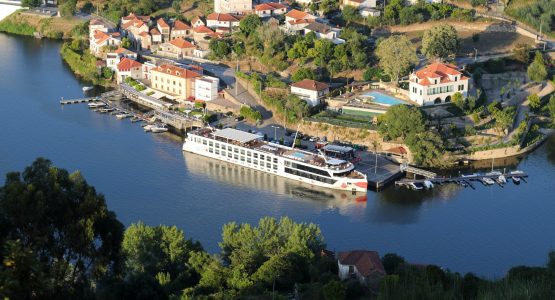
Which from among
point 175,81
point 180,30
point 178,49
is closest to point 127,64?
point 178,49

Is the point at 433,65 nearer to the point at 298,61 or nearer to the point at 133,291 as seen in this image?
the point at 298,61

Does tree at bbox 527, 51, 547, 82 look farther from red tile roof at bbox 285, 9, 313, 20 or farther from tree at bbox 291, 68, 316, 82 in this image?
red tile roof at bbox 285, 9, 313, 20

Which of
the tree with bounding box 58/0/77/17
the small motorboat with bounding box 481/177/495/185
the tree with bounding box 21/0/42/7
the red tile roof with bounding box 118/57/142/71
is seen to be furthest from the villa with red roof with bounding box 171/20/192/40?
the small motorboat with bounding box 481/177/495/185

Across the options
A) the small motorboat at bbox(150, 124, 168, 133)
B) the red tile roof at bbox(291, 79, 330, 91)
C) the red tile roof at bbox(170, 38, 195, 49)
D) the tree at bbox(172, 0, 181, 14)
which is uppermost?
the tree at bbox(172, 0, 181, 14)

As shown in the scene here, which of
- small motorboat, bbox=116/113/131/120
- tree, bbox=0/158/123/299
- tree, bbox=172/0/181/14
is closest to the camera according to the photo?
tree, bbox=0/158/123/299

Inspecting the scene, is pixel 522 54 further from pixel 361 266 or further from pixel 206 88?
pixel 361 266

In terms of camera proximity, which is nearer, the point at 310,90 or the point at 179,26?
the point at 310,90
